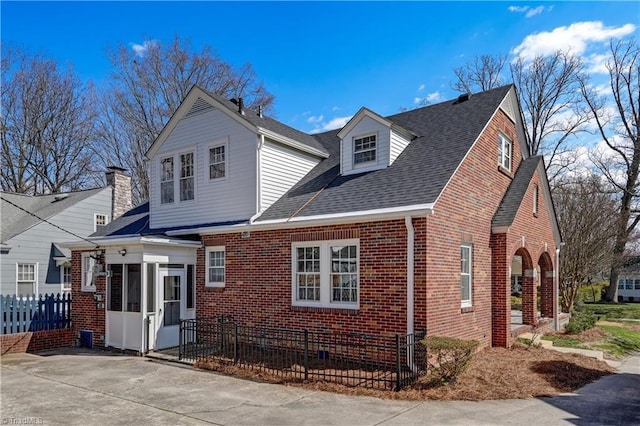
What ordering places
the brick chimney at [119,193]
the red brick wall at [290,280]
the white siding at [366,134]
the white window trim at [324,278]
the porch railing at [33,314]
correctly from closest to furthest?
the red brick wall at [290,280] < the white window trim at [324,278] < the white siding at [366,134] < the porch railing at [33,314] < the brick chimney at [119,193]

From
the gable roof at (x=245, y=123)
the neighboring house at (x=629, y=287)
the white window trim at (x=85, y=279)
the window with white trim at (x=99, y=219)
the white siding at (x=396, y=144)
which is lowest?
the neighboring house at (x=629, y=287)

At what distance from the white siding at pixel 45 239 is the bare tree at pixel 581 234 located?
23.9 meters

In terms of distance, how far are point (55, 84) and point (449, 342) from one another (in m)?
33.6

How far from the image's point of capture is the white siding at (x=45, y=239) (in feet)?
65.1

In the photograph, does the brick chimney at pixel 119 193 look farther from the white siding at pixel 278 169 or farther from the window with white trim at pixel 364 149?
the window with white trim at pixel 364 149

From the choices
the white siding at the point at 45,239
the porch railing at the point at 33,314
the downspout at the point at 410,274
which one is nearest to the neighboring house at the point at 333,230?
the downspout at the point at 410,274

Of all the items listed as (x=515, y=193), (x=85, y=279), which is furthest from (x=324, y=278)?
(x=85, y=279)

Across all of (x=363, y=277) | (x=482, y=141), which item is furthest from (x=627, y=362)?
(x=363, y=277)

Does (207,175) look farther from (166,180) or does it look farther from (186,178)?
(166,180)

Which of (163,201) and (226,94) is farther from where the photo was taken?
(226,94)

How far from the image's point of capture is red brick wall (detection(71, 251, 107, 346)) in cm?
1361

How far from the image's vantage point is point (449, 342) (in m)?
8.59

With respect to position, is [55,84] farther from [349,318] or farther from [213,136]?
[349,318]

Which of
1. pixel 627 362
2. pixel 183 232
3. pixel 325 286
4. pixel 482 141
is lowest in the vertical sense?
pixel 627 362
